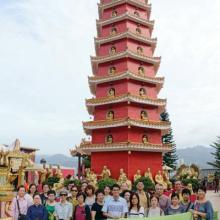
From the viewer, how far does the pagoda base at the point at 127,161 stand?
2503 centimetres

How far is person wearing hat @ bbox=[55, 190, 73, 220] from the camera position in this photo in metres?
7.49

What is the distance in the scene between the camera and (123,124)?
2517 centimetres

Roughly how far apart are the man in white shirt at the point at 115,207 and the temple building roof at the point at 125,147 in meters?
17.4

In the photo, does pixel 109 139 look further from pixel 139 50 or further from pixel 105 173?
pixel 139 50

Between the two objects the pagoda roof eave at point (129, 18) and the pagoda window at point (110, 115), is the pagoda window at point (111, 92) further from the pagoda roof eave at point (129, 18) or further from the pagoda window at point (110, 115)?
the pagoda roof eave at point (129, 18)

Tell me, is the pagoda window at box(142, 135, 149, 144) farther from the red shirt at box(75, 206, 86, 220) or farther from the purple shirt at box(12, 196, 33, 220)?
the red shirt at box(75, 206, 86, 220)

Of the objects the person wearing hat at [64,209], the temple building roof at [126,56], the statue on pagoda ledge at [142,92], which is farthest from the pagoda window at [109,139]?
the person wearing hat at [64,209]

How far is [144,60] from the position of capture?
92.8ft

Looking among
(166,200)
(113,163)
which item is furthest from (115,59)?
(166,200)

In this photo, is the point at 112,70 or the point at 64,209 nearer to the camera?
the point at 64,209

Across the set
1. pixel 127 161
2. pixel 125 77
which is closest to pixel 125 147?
pixel 127 161

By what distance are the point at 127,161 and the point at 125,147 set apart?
1094 mm

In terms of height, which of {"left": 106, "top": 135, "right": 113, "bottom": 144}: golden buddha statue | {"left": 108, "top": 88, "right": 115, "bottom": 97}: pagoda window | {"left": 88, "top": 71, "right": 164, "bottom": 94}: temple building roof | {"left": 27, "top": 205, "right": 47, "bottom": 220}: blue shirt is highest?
{"left": 88, "top": 71, "right": 164, "bottom": 94}: temple building roof

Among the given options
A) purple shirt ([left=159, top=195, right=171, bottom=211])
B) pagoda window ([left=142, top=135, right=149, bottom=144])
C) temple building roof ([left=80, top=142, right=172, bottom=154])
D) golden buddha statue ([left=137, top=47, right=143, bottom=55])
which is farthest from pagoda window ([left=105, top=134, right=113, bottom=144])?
purple shirt ([left=159, top=195, right=171, bottom=211])
